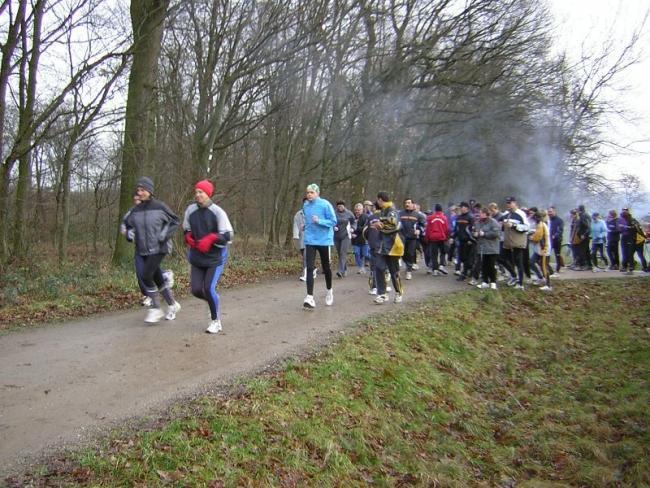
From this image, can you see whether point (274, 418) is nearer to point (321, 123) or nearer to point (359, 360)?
point (359, 360)

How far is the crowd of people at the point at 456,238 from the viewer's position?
31.1 ft

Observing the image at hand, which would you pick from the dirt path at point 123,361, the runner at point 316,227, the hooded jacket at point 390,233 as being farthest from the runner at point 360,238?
the runner at point 316,227

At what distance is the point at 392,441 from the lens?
5422 mm

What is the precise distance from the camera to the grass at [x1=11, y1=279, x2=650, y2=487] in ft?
13.5

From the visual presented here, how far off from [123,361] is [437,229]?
987 centimetres

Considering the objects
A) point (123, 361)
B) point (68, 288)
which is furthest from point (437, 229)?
point (123, 361)

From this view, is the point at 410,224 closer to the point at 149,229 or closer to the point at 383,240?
the point at 383,240

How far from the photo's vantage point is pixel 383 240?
9.62 m

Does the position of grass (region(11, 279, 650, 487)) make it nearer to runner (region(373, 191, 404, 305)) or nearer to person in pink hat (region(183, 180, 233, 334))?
runner (region(373, 191, 404, 305))

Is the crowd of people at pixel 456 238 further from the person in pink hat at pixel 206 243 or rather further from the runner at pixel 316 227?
the person in pink hat at pixel 206 243

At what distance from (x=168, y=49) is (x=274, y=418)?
16.3m

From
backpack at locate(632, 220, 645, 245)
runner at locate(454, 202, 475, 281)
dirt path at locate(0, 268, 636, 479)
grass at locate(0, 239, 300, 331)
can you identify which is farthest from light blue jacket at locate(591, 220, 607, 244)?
grass at locate(0, 239, 300, 331)

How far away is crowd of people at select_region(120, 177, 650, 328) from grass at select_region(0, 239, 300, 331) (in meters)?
0.87

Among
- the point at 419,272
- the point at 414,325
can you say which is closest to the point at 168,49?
the point at 419,272
